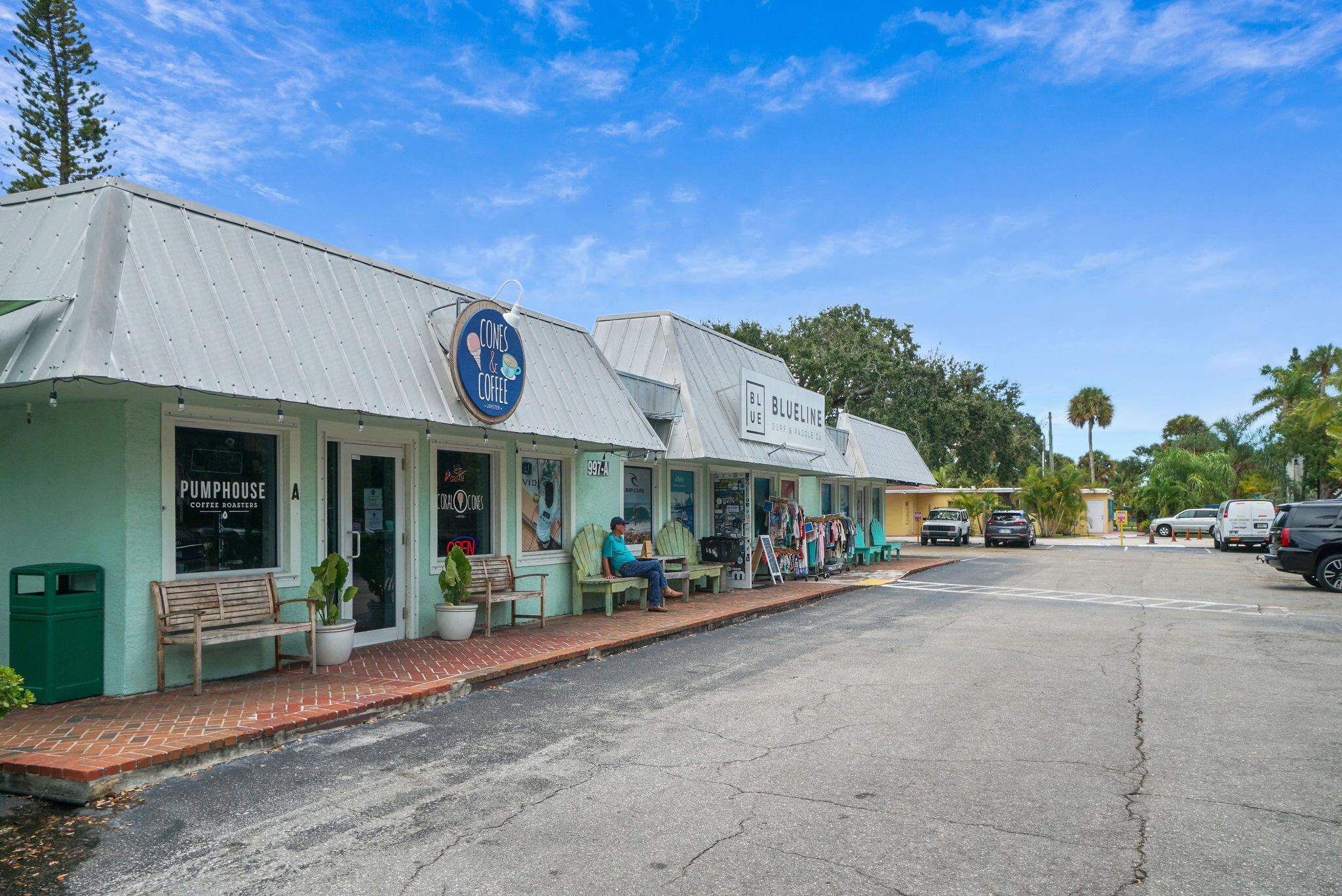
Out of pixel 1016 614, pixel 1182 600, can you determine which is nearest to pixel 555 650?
pixel 1016 614

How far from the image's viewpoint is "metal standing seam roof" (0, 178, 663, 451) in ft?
21.5

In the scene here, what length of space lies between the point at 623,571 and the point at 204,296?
7656 mm

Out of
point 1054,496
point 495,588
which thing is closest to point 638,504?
point 495,588

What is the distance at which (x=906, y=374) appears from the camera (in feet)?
137

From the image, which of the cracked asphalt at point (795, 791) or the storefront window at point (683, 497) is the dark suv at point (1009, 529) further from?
the cracked asphalt at point (795, 791)

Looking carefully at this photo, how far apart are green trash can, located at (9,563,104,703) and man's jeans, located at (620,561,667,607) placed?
7419 mm

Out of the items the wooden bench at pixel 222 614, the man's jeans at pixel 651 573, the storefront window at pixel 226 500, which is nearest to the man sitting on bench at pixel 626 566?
the man's jeans at pixel 651 573

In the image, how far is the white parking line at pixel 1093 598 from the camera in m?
15.4

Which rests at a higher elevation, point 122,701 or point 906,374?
point 906,374

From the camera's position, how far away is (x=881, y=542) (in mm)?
28359

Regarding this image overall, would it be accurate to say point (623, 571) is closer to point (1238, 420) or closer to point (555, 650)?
point (555, 650)

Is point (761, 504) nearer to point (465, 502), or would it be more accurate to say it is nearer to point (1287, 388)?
point (465, 502)

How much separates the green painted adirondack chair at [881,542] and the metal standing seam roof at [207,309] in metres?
19.5

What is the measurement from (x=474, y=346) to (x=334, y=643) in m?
3.45
